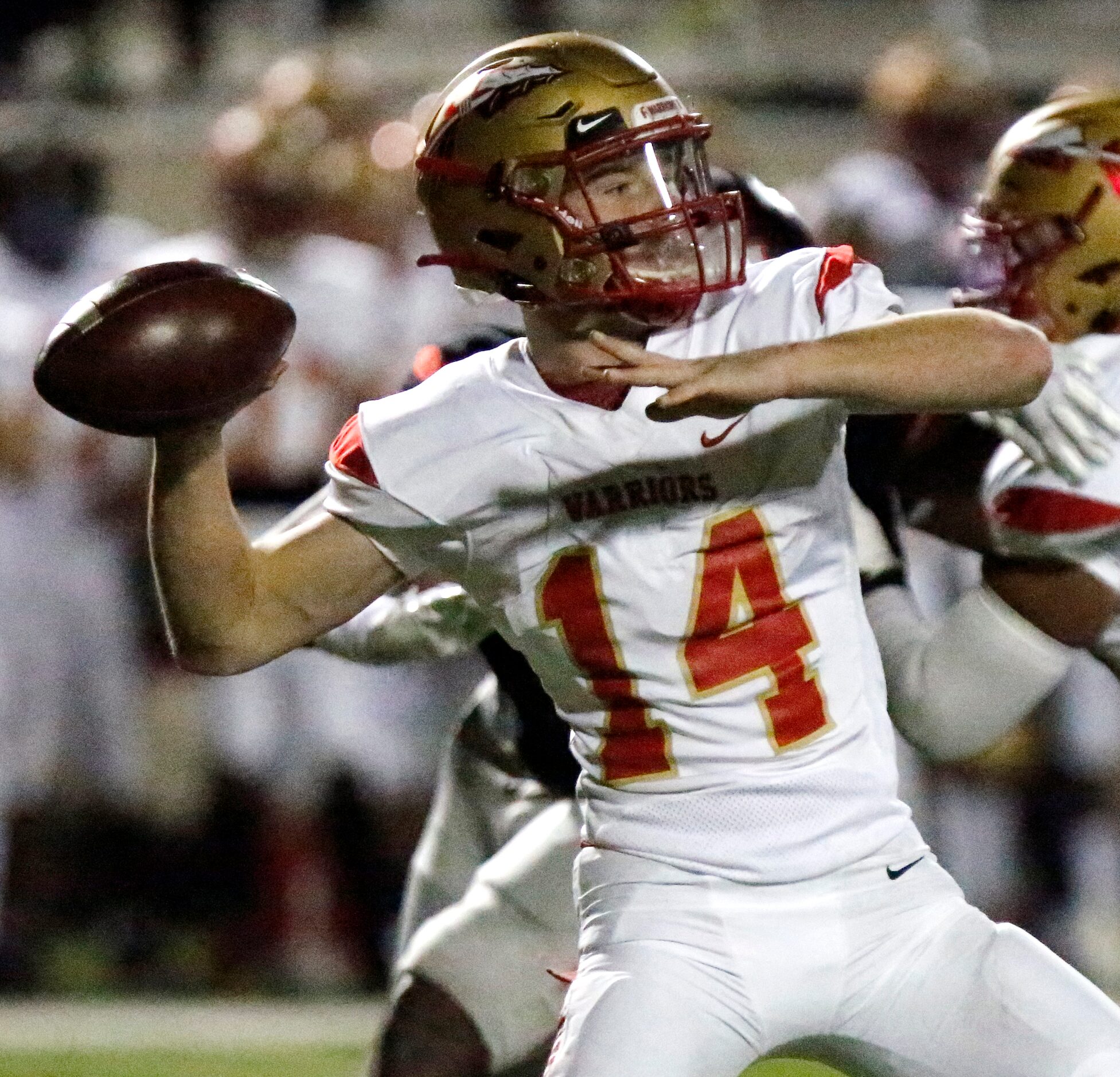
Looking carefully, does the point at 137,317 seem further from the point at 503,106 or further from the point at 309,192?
the point at 309,192

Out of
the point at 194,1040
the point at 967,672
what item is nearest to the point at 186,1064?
the point at 194,1040

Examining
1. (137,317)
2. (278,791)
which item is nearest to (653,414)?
(137,317)

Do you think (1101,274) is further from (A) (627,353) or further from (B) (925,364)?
(A) (627,353)

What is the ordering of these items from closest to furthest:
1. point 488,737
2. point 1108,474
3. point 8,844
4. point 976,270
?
point 1108,474 → point 976,270 → point 488,737 → point 8,844

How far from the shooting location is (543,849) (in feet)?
9.16

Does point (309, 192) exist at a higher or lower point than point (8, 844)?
higher

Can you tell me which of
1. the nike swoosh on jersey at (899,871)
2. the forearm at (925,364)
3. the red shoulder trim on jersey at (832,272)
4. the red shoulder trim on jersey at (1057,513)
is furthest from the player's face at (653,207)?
the nike swoosh on jersey at (899,871)

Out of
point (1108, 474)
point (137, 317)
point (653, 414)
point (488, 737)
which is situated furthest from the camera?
point (488, 737)

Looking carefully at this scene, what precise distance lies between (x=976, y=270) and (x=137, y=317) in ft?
3.72

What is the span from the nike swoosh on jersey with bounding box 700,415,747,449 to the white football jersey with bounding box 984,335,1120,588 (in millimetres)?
463

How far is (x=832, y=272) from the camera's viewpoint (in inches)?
85.9

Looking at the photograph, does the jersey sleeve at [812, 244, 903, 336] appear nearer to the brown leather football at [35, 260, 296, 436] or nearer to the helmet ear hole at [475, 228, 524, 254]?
the helmet ear hole at [475, 228, 524, 254]

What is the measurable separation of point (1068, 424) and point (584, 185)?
59 cm

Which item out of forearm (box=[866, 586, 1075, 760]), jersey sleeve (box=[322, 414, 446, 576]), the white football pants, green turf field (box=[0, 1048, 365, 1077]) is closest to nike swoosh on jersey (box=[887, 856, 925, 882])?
the white football pants
